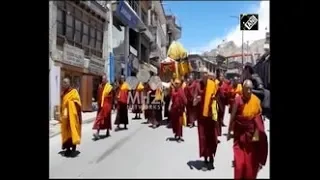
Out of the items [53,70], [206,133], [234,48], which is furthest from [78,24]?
[206,133]

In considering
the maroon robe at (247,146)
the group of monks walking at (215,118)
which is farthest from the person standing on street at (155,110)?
the maroon robe at (247,146)

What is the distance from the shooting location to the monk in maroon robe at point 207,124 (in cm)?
314

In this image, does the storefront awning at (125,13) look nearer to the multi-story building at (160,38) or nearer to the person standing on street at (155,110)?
the multi-story building at (160,38)

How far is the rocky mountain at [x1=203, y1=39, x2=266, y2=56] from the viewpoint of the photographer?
2507mm

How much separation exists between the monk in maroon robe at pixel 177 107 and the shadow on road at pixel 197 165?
1.31 m

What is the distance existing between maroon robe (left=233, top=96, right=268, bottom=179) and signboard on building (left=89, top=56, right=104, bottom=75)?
34.3 inches

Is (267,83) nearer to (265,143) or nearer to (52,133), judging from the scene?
(265,143)

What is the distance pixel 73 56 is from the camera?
2.25m

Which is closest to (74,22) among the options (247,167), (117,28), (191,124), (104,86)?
(117,28)

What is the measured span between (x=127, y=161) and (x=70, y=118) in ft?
1.68

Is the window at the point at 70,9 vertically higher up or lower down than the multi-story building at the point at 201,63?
higher up

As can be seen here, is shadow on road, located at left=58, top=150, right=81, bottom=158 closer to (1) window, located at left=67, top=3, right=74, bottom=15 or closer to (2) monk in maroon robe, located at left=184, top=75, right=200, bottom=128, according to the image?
(1) window, located at left=67, top=3, right=74, bottom=15
